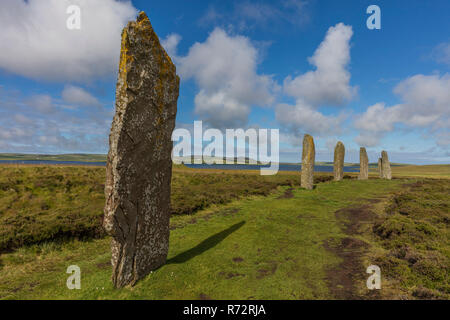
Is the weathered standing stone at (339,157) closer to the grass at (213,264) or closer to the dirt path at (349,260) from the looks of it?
the dirt path at (349,260)

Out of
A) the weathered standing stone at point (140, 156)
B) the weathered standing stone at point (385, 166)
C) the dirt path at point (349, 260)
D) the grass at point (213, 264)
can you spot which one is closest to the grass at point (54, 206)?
the grass at point (213, 264)

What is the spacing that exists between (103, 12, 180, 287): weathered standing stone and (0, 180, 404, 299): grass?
70cm

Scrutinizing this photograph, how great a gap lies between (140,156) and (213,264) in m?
3.86

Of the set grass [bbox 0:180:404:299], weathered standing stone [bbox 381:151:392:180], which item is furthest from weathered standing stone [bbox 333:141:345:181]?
grass [bbox 0:180:404:299]

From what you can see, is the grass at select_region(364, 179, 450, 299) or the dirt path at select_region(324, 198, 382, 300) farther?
the dirt path at select_region(324, 198, 382, 300)

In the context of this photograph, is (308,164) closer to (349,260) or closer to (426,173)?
(349,260)

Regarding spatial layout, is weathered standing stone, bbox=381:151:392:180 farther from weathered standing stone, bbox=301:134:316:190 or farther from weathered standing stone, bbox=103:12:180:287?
weathered standing stone, bbox=103:12:180:287

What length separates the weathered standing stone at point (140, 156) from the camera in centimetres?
493

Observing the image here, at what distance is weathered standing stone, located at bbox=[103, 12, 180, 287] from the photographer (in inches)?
194

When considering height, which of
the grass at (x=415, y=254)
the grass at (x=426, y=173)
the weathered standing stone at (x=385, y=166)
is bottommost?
the grass at (x=426, y=173)

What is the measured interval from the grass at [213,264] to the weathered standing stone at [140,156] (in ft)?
2.31

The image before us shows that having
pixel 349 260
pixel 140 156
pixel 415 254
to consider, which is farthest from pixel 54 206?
pixel 415 254
